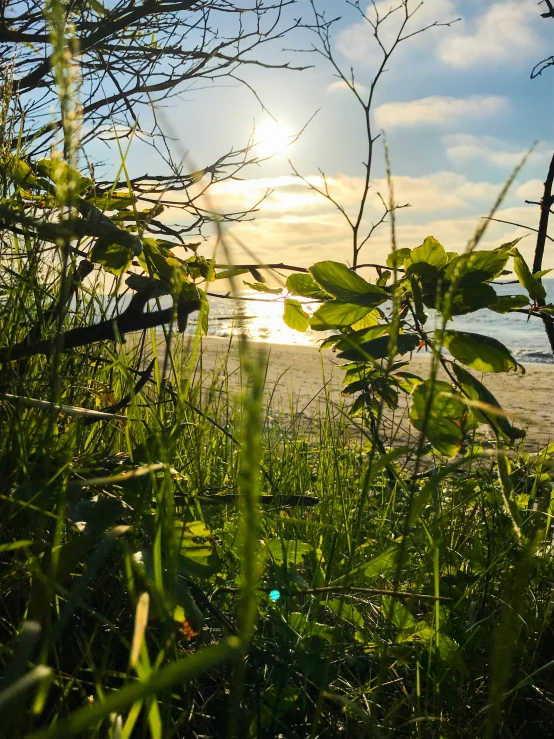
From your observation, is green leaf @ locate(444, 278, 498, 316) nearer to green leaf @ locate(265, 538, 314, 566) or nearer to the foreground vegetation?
the foreground vegetation

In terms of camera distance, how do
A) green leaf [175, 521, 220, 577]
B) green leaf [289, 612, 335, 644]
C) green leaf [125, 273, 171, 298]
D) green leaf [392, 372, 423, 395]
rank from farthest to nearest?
green leaf [392, 372, 423, 395] < green leaf [125, 273, 171, 298] < green leaf [289, 612, 335, 644] < green leaf [175, 521, 220, 577]

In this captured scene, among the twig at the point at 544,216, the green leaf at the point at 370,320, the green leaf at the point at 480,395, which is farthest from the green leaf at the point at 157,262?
the twig at the point at 544,216

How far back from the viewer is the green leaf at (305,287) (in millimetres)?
1352

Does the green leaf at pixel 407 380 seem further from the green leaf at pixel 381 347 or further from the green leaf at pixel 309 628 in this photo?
the green leaf at pixel 309 628

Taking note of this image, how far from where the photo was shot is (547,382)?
Answer: 13258mm

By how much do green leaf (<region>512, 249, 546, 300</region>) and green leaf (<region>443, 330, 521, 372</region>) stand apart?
0.79 feet

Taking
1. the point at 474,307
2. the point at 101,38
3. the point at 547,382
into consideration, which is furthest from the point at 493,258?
the point at 547,382

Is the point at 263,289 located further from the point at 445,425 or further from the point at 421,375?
the point at 421,375

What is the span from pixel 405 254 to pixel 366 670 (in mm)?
840

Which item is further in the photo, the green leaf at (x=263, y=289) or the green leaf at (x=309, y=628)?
the green leaf at (x=263, y=289)

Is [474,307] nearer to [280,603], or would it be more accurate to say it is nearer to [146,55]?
[280,603]

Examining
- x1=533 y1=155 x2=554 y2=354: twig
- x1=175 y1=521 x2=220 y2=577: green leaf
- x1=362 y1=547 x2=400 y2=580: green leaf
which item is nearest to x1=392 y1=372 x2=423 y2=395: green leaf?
x1=362 y1=547 x2=400 y2=580: green leaf

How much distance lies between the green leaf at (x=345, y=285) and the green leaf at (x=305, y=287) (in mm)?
Result: 136

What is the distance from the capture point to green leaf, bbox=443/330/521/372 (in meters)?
1.12
